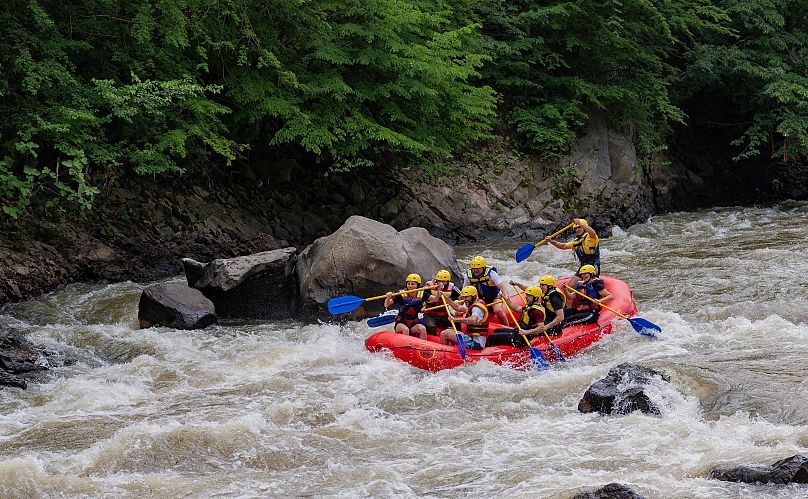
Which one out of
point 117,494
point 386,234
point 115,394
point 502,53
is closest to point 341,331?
point 386,234

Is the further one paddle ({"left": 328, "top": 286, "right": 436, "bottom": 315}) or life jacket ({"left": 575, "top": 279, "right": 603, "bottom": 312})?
paddle ({"left": 328, "top": 286, "right": 436, "bottom": 315})

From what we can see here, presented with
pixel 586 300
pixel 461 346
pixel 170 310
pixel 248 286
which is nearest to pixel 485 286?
pixel 586 300

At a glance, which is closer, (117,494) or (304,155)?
(117,494)

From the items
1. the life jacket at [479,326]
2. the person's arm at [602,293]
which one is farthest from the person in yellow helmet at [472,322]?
the person's arm at [602,293]

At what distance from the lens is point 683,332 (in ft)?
28.6

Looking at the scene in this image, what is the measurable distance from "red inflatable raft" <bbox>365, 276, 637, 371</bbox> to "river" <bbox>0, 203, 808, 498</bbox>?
121 millimetres

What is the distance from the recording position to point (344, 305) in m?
9.40

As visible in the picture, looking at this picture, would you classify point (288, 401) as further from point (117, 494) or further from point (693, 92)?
point (693, 92)

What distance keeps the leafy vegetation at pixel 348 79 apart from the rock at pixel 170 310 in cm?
184

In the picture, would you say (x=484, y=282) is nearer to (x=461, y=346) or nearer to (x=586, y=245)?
(x=461, y=346)

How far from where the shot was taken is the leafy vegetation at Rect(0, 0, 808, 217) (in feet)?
36.6

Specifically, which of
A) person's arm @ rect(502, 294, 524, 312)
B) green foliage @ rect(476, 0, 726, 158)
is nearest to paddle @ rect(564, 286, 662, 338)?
person's arm @ rect(502, 294, 524, 312)

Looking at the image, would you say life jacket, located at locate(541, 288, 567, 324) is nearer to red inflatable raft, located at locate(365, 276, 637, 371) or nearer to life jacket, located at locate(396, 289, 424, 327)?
red inflatable raft, located at locate(365, 276, 637, 371)

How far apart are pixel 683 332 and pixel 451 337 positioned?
7.94 ft
